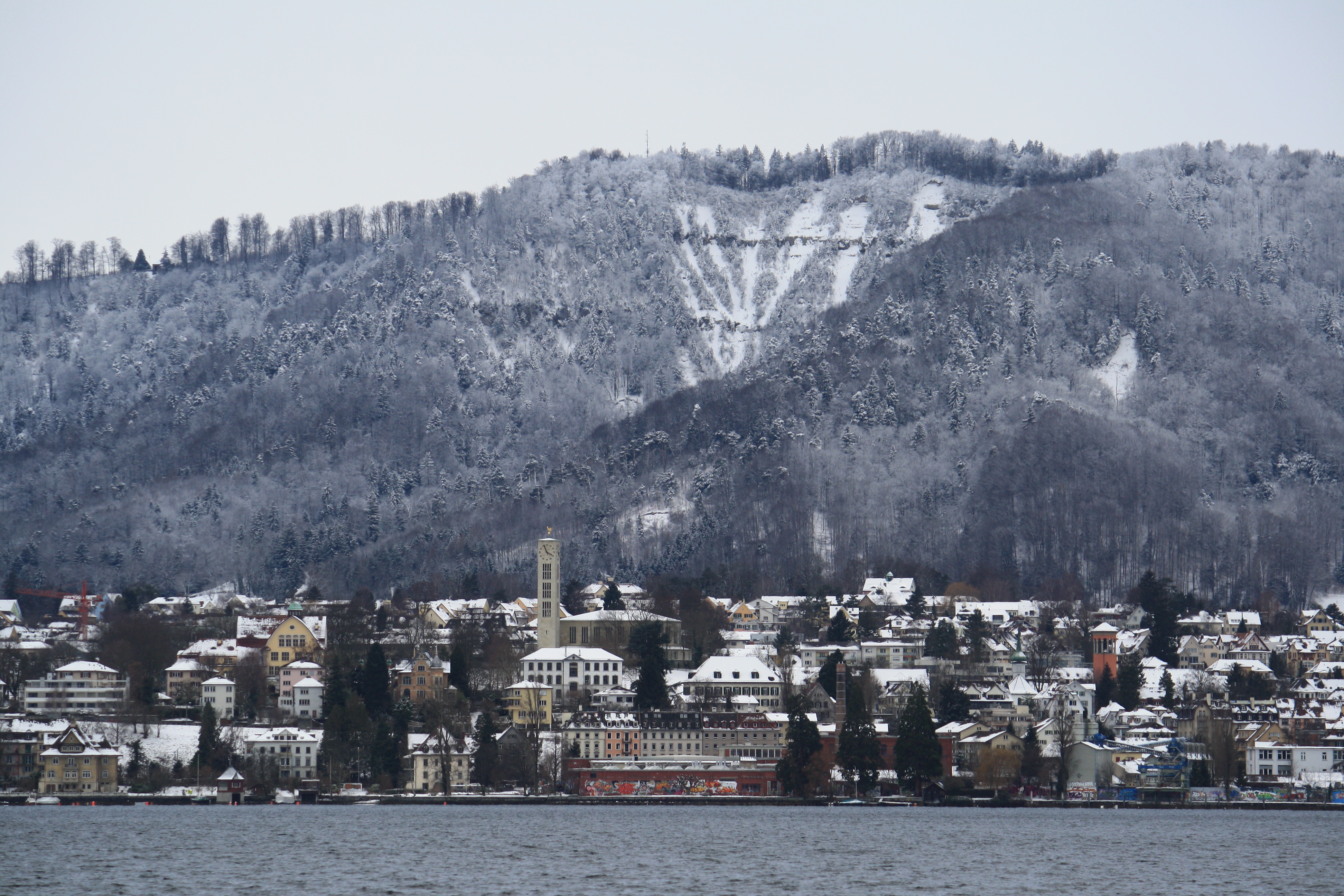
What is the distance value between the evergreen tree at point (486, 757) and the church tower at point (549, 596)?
3190cm

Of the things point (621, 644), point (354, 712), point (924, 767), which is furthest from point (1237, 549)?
point (354, 712)

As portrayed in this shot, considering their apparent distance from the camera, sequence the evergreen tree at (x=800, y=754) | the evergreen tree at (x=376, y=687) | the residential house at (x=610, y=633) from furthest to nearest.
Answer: the residential house at (x=610, y=633) → the evergreen tree at (x=376, y=687) → the evergreen tree at (x=800, y=754)

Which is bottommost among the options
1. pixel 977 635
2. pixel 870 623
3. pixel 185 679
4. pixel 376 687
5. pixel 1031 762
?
pixel 1031 762

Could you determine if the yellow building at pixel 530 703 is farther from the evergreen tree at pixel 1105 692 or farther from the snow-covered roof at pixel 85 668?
the evergreen tree at pixel 1105 692

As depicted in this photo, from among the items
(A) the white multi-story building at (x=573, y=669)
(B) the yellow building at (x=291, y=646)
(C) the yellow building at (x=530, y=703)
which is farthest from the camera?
(B) the yellow building at (x=291, y=646)

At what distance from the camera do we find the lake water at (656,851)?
7175cm

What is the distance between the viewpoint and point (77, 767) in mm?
115938

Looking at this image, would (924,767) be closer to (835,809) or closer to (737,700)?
(835,809)

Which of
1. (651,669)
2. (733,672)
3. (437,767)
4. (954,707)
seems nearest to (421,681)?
(651,669)

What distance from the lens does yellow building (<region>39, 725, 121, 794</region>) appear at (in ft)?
376

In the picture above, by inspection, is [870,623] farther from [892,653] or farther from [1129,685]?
[1129,685]

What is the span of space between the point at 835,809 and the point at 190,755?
37424 millimetres

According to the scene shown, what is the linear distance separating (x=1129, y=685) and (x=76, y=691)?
6770cm

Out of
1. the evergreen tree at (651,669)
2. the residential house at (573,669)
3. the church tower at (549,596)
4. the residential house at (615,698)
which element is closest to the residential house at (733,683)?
the evergreen tree at (651,669)
